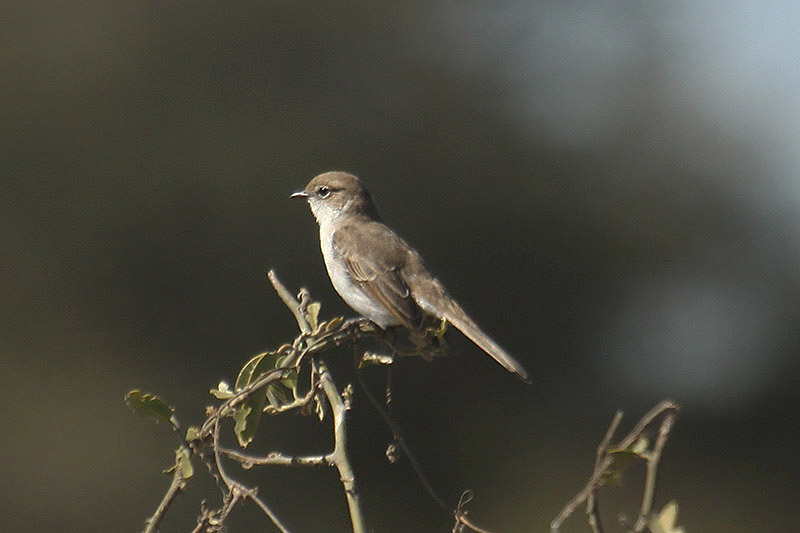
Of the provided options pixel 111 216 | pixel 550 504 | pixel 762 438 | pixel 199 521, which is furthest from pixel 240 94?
pixel 199 521

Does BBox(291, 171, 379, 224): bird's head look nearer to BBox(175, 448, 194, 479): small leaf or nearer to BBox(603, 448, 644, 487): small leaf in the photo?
BBox(175, 448, 194, 479): small leaf

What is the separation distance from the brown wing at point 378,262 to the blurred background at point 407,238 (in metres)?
11.2

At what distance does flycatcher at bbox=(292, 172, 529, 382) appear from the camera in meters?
5.12

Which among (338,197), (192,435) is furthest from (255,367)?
(338,197)

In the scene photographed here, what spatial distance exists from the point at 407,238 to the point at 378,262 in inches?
538

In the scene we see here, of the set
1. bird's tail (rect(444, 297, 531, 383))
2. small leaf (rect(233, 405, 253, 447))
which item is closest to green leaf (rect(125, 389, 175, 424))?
small leaf (rect(233, 405, 253, 447))

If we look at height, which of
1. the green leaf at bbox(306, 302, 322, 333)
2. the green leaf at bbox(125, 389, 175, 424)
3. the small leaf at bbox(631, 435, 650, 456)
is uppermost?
the green leaf at bbox(306, 302, 322, 333)

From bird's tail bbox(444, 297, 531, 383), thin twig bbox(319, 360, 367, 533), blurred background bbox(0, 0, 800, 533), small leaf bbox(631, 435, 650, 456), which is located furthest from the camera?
blurred background bbox(0, 0, 800, 533)

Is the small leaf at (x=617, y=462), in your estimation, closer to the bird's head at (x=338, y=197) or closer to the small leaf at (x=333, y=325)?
the small leaf at (x=333, y=325)

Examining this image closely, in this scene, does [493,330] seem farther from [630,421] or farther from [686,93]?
[686,93]

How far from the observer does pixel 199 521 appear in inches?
92.6

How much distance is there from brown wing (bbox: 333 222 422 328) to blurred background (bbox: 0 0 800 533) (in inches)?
439

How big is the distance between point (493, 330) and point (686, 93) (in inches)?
345

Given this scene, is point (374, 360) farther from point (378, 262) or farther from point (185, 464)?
point (378, 262)
